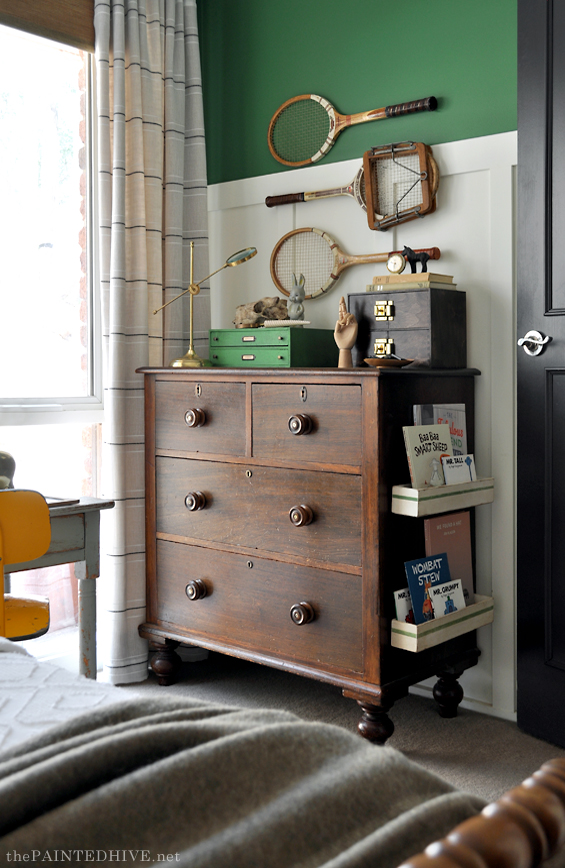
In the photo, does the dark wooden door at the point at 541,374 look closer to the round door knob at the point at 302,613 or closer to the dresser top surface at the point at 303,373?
the dresser top surface at the point at 303,373

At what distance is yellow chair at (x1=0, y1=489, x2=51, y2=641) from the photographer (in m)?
1.88

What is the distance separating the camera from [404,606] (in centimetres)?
213

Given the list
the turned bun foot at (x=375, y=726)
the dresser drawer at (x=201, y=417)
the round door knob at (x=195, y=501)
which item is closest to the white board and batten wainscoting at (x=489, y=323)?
the turned bun foot at (x=375, y=726)

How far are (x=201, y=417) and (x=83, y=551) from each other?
0.57 metres

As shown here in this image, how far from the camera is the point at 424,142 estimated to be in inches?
102

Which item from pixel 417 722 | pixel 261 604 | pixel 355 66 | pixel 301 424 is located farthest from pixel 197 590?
pixel 355 66

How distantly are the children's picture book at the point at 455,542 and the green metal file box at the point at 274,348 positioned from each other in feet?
2.13

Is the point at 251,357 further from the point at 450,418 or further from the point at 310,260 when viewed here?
the point at 450,418

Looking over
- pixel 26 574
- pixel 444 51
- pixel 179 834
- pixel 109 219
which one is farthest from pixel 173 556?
pixel 179 834

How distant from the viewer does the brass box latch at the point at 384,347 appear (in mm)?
2391

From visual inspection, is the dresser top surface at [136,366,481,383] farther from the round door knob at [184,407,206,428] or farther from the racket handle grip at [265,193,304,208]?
the racket handle grip at [265,193,304,208]

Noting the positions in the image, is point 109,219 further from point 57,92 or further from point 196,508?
point 196,508

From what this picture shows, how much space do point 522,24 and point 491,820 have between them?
2280mm

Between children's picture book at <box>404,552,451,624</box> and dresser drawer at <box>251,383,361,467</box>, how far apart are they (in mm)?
346
